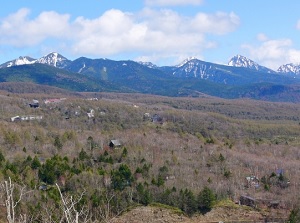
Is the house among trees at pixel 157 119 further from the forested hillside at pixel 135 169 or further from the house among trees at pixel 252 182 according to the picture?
the house among trees at pixel 252 182

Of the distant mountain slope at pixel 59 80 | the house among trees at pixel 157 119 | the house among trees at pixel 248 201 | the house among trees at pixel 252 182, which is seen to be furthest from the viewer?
the distant mountain slope at pixel 59 80

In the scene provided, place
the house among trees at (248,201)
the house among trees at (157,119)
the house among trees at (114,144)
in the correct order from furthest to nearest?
the house among trees at (157,119) < the house among trees at (114,144) < the house among trees at (248,201)

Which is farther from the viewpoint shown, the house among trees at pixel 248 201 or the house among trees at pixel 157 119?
the house among trees at pixel 157 119

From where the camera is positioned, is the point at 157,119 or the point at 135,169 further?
the point at 157,119

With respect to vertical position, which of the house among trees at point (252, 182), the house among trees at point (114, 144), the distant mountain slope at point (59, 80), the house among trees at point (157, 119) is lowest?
the house among trees at point (252, 182)

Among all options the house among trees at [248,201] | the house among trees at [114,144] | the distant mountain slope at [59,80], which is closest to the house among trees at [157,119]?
the house among trees at [114,144]

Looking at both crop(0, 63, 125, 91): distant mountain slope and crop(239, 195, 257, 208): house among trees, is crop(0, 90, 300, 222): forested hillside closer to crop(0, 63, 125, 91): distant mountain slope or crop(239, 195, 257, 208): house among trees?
crop(239, 195, 257, 208): house among trees

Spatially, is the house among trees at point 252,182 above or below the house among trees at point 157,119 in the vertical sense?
below

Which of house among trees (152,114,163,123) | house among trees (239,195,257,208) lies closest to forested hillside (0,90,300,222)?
house among trees (239,195,257,208)

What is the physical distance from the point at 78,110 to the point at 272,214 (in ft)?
173

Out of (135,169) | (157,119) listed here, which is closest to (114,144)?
(135,169)

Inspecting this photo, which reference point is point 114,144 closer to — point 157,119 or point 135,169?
point 135,169

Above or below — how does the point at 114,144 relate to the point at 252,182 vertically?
above

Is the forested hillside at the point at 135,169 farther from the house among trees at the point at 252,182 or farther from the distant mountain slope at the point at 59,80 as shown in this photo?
the distant mountain slope at the point at 59,80
